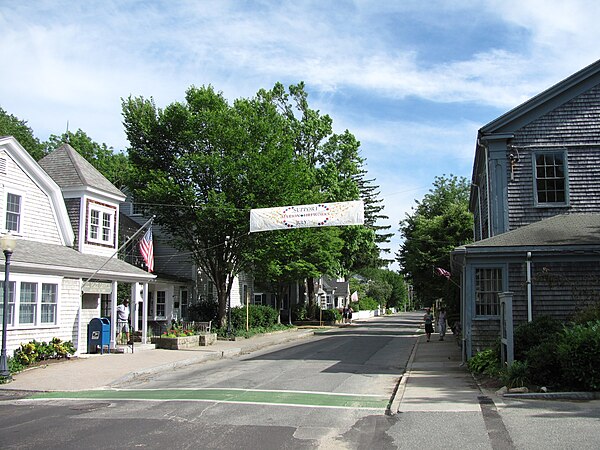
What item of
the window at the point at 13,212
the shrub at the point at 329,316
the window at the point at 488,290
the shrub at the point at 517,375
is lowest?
the shrub at the point at 329,316

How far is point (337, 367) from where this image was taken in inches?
723

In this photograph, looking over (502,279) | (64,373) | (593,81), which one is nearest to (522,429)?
(502,279)

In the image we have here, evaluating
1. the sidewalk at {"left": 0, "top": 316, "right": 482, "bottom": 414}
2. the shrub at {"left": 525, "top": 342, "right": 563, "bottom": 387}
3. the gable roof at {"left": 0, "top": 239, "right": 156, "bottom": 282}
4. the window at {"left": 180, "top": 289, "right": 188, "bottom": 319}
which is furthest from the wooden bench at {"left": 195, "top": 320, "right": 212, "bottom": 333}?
the shrub at {"left": 525, "top": 342, "right": 563, "bottom": 387}

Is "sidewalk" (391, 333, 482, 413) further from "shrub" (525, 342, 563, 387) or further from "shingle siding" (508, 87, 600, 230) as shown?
"shingle siding" (508, 87, 600, 230)

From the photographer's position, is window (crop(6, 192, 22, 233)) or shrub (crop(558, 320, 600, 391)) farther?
window (crop(6, 192, 22, 233))

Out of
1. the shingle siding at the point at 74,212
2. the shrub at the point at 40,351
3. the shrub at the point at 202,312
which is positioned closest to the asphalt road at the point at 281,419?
the shrub at the point at 40,351

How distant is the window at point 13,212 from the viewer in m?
19.9

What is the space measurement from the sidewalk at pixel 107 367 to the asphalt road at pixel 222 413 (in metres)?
0.81

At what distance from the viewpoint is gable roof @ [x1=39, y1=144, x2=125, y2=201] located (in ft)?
77.8

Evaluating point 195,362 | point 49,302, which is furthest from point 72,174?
point 195,362

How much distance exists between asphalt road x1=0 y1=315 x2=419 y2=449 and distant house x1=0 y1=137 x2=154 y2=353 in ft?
16.6

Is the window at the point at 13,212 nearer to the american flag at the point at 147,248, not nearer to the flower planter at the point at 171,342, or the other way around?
the american flag at the point at 147,248

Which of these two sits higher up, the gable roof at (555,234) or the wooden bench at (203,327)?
the gable roof at (555,234)

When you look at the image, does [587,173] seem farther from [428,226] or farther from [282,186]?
[428,226]
